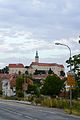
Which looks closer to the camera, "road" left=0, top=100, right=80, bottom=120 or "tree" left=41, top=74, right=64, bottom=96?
"road" left=0, top=100, right=80, bottom=120

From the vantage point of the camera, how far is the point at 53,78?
124875 mm

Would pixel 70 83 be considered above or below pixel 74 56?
below

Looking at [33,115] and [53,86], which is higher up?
[53,86]

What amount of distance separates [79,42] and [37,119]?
2559cm

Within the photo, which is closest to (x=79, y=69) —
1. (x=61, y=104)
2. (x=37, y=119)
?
(x=61, y=104)

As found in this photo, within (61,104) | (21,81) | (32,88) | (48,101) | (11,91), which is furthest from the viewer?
(11,91)

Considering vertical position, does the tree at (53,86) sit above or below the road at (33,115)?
above

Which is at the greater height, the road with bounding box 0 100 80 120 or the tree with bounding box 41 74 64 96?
the tree with bounding box 41 74 64 96

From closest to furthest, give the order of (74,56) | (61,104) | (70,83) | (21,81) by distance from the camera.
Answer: (70,83) < (74,56) < (61,104) < (21,81)

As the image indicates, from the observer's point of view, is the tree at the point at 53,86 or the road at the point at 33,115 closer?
the road at the point at 33,115

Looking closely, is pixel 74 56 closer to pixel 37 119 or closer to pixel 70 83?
pixel 70 83

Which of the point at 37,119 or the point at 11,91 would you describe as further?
the point at 11,91

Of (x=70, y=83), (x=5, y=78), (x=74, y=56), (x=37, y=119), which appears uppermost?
(x=5, y=78)

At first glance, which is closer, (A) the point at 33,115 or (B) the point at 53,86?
(A) the point at 33,115
